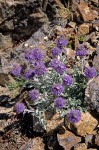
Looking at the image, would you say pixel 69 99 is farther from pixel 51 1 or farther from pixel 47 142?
pixel 51 1

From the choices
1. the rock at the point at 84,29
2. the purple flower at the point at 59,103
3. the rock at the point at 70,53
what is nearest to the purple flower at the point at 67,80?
the purple flower at the point at 59,103

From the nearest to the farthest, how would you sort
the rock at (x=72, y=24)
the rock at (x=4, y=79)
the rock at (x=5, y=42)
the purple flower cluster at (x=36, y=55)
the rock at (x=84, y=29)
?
1. the purple flower cluster at (x=36, y=55)
2. the rock at (x=4, y=79)
3. the rock at (x=84, y=29)
4. the rock at (x=72, y=24)
5. the rock at (x=5, y=42)

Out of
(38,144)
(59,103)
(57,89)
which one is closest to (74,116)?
(59,103)

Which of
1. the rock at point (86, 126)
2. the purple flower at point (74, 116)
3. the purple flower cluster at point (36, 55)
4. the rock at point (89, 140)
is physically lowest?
the rock at point (89, 140)

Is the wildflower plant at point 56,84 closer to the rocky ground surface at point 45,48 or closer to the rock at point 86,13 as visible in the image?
the rocky ground surface at point 45,48

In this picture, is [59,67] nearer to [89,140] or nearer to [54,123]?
[54,123]

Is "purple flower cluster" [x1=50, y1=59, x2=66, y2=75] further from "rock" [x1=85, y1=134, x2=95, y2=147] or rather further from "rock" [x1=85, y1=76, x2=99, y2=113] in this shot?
"rock" [x1=85, y1=134, x2=95, y2=147]
